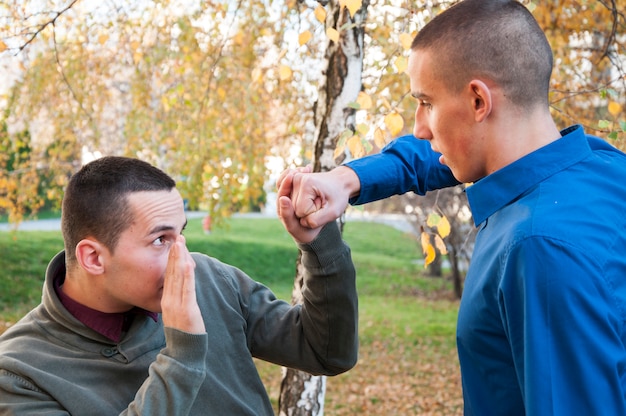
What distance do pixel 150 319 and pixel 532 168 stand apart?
4.56 ft

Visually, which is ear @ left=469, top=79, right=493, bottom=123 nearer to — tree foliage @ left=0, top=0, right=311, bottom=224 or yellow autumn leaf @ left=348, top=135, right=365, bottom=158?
yellow autumn leaf @ left=348, top=135, right=365, bottom=158

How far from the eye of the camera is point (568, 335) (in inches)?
53.9

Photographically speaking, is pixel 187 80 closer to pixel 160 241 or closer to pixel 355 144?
pixel 355 144

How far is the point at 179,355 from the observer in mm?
2023

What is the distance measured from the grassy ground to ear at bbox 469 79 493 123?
254 inches

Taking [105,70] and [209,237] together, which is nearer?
[105,70]

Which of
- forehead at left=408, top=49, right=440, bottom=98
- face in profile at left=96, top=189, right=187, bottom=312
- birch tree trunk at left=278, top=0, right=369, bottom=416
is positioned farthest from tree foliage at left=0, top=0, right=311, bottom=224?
forehead at left=408, top=49, right=440, bottom=98

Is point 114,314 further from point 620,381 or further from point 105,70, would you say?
point 105,70

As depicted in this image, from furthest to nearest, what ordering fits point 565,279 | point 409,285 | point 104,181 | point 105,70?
point 409,285 → point 105,70 → point 104,181 → point 565,279

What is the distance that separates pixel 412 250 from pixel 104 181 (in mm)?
22973

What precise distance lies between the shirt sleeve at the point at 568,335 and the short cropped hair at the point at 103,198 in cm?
135

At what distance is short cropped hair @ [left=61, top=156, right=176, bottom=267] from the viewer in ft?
7.48

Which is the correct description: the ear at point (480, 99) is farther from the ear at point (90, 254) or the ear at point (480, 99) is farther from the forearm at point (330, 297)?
the ear at point (90, 254)

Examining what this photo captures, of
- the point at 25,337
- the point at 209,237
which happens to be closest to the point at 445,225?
the point at 25,337
